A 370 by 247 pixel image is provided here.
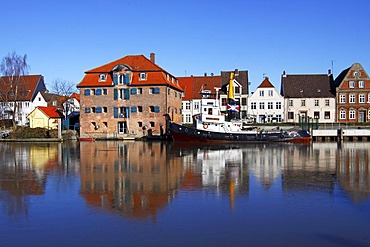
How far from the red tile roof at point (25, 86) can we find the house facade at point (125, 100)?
11.7 meters

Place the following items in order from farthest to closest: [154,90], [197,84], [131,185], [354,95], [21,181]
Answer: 1. [197,84]
2. [354,95]
3. [154,90]
4. [21,181]
5. [131,185]

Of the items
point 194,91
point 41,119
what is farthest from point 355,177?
point 194,91

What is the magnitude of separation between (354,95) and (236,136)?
2514cm

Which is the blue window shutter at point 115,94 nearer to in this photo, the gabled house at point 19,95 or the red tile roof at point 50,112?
the red tile roof at point 50,112

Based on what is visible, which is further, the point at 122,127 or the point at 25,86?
the point at 25,86

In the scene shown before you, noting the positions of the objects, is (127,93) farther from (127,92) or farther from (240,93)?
(240,93)

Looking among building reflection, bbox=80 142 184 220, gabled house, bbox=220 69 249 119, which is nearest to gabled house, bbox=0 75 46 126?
gabled house, bbox=220 69 249 119

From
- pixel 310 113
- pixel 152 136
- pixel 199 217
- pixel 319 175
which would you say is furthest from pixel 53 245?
pixel 310 113

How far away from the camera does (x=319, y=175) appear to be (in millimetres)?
16828

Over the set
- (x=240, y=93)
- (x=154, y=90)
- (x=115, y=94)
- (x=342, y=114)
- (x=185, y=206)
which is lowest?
(x=185, y=206)

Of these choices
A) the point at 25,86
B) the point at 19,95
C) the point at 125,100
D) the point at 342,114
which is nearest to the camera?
the point at 125,100

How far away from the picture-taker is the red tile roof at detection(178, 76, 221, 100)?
189 ft

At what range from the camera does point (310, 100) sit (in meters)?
56.6

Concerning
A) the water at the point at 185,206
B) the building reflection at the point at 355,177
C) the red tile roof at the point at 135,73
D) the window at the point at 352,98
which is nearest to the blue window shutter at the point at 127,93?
the red tile roof at the point at 135,73
